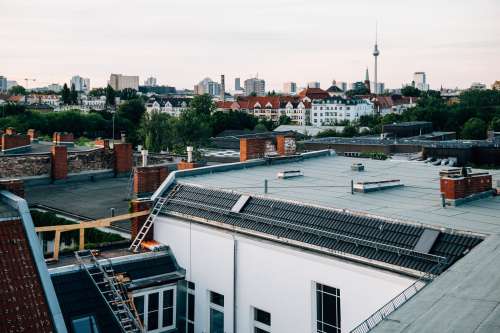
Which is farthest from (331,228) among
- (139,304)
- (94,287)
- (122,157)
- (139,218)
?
(122,157)

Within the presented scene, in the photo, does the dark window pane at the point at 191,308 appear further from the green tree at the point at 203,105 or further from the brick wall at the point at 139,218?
the green tree at the point at 203,105

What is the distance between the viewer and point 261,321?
16219mm

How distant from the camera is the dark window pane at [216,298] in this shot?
1734 centimetres

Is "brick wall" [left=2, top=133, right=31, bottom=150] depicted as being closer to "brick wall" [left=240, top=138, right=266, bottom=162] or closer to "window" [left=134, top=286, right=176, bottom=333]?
"brick wall" [left=240, top=138, right=266, bottom=162]

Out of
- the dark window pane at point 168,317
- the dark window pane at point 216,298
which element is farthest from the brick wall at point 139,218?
the dark window pane at point 216,298

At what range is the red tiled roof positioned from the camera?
40.1 feet

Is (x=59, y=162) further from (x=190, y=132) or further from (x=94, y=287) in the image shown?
(x=190, y=132)

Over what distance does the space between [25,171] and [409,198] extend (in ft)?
72.4

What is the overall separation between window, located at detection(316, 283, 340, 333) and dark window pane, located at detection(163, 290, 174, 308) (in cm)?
513

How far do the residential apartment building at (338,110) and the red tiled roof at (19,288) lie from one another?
150 meters

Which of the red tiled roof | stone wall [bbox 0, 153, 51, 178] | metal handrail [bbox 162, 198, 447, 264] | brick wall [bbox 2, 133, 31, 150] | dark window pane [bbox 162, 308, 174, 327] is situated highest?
brick wall [bbox 2, 133, 31, 150]

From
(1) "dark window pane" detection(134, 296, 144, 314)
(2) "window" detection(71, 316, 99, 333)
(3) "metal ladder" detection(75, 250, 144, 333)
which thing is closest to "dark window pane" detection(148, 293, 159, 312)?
(1) "dark window pane" detection(134, 296, 144, 314)

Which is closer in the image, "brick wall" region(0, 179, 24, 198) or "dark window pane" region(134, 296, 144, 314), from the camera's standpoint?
"brick wall" region(0, 179, 24, 198)

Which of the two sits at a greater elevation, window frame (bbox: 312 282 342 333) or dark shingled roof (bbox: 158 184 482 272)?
dark shingled roof (bbox: 158 184 482 272)
